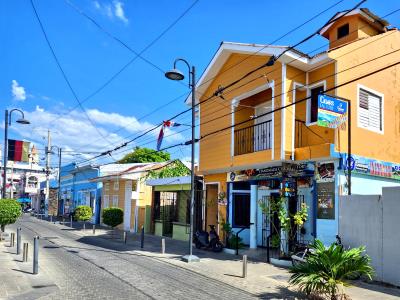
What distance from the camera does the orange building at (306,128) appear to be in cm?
1385

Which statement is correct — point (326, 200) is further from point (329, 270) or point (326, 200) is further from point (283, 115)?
point (329, 270)

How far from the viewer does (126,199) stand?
31.4 meters

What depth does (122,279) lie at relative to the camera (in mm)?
11109

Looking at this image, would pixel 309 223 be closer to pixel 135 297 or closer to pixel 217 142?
pixel 217 142

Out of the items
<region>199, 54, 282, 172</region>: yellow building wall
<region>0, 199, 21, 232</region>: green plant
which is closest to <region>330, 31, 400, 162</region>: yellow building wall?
<region>199, 54, 282, 172</region>: yellow building wall

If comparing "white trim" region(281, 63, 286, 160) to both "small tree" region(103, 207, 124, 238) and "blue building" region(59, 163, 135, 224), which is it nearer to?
"small tree" region(103, 207, 124, 238)

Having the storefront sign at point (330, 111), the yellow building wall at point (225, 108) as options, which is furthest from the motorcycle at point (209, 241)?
the storefront sign at point (330, 111)

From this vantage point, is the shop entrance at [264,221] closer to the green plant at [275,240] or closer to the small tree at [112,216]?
the green plant at [275,240]

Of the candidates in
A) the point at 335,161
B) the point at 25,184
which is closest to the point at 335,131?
the point at 335,161

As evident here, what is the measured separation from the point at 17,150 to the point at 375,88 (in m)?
20.5

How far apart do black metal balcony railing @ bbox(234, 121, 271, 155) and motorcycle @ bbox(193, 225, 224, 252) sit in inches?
143

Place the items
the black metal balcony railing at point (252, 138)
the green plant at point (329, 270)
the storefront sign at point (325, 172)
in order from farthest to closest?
the black metal balcony railing at point (252, 138)
the storefront sign at point (325, 172)
the green plant at point (329, 270)

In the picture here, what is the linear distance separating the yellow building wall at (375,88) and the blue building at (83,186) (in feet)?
88.1

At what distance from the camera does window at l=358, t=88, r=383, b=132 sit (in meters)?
15.0
